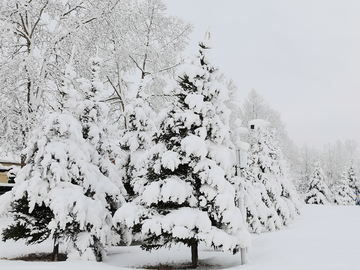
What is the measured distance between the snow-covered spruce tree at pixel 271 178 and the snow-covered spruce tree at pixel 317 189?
2057 cm

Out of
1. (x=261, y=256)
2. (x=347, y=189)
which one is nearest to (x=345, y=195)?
(x=347, y=189)

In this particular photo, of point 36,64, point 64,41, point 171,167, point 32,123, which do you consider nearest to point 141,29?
point 64,41

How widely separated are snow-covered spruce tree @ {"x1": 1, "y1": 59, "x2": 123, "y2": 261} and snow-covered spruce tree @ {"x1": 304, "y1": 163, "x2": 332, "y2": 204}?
32.0 m

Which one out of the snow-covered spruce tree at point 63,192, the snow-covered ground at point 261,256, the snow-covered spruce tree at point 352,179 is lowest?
the snow-covered ground at point 261,256

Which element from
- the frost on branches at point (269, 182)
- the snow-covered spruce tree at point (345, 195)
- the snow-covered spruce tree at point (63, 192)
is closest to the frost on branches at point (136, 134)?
the snow-covered spruce tree at point (63, 192)

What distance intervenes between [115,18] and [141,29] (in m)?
2.30

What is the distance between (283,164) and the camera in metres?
18.3

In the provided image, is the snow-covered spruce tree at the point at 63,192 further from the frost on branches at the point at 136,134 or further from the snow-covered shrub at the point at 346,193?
the snow-covered shrub at the point at 346,193

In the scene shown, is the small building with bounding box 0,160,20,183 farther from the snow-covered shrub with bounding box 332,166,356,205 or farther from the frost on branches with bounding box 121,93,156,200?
the snow-covered shrub with bounding box 332,166,356,205

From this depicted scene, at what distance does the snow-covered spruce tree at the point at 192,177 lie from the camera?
25.8 ft

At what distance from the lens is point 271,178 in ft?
53.1

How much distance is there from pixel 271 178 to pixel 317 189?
24.6 meters

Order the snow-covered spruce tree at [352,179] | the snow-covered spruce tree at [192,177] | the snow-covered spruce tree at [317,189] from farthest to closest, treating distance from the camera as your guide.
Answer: the snow-covered spruce tree at [352,179], the snow-covered spruce tree at [317,189], the snow-covered spruce tree at [192,177]

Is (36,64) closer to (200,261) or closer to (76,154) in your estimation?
(76,154)
